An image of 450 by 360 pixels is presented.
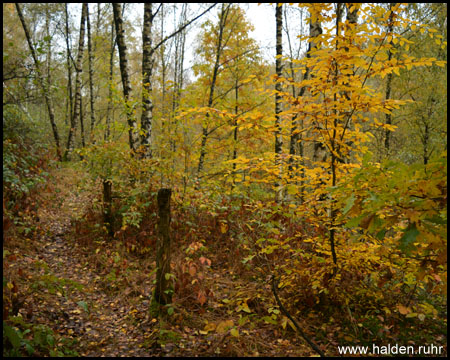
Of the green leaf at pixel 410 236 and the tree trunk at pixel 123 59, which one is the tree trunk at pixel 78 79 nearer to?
the tree trunk at pixel 123 59

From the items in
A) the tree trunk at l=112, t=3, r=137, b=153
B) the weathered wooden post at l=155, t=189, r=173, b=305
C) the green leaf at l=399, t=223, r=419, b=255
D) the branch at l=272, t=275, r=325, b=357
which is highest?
the tree trunk at l=112, t=3, r=137, b=153

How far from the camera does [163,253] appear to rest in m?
4.11

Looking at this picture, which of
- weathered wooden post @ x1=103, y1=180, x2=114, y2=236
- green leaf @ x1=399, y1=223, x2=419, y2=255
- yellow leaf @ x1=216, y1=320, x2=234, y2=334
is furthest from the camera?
weathered wooden post @ x1=103, y1=180, x2=114, y2=236

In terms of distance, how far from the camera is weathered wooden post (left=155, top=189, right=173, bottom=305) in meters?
4.05

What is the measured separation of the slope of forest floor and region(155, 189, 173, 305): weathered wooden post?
0.66ft

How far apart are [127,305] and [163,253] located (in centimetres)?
111

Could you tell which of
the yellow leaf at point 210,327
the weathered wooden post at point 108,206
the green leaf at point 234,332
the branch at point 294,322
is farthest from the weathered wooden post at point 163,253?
the weathered wooden post at point 108,206

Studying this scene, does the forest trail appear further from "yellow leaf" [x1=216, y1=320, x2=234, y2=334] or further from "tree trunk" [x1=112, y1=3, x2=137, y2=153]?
"tree trunk" [x1=112, y1=3, x2=137, y2=153]

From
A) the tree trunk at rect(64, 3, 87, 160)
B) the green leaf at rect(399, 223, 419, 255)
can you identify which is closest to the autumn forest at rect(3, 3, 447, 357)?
the green leaf at rect(399, 223, 419, 255)

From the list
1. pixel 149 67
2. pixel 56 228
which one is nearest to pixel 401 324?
pixel 56 228

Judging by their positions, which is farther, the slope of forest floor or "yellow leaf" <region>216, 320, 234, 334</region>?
"yellow leaf" <region>216, 320, 234, 334</region>

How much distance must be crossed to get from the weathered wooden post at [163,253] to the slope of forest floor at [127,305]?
0.66 ft

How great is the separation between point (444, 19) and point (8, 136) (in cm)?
1455

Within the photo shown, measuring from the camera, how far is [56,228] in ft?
21.7
